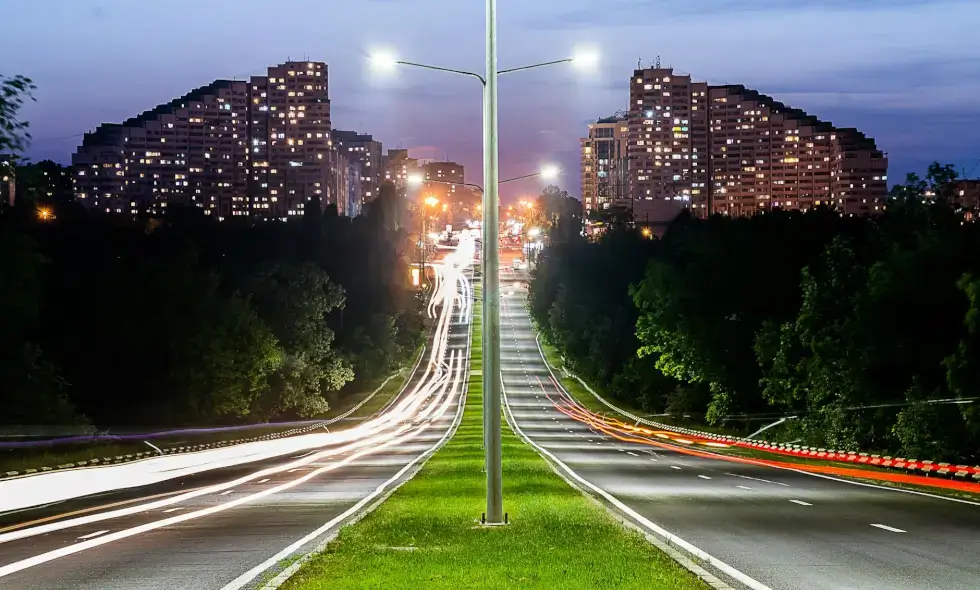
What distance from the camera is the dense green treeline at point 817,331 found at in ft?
194

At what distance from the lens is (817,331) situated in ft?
240

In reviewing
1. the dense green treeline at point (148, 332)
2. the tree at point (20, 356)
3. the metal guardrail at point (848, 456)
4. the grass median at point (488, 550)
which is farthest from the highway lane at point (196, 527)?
the metal guardrail at point (848, 456)

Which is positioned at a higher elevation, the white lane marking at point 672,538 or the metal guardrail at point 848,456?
the white lane marking at point 672,538

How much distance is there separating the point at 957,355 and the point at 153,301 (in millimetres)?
58013

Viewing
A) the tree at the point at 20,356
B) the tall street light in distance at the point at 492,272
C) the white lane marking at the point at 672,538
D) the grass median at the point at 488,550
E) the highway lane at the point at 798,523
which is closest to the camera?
the grass median at the point at 488,550

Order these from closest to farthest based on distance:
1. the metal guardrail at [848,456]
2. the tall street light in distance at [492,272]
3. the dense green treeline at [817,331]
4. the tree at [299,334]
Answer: the tall street light in distance at [492,272] < the metal guardrail at [848,456] < the dense green treeline at [817,331] < the tree at [299,334]

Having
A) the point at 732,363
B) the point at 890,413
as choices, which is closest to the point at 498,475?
the point at 890,413

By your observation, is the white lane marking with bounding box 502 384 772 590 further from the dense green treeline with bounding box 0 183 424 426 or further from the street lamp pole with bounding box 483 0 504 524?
the dense green treeline with bounding box 0 183 424 426

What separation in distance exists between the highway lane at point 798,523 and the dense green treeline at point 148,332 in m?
26.2

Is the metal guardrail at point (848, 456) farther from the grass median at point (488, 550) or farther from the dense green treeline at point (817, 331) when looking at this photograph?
the grass median at point (488, 550)

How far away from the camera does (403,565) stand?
15.8 meters

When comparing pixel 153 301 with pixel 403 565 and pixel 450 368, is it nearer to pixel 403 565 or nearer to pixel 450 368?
pixel 450 368

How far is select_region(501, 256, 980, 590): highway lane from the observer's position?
1569 cm

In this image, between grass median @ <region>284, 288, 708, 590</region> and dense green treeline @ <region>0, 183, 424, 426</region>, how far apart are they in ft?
111
